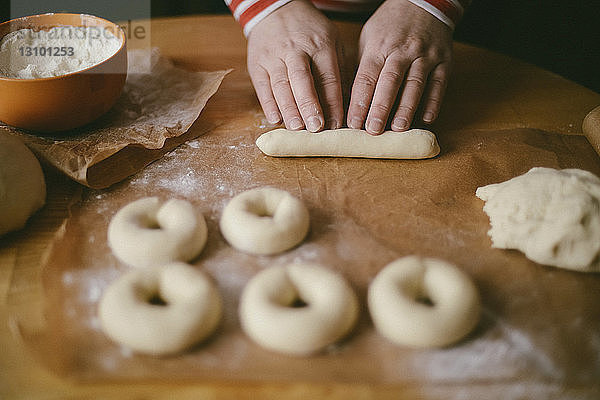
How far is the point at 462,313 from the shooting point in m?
0.97

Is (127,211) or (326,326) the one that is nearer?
(326,326)

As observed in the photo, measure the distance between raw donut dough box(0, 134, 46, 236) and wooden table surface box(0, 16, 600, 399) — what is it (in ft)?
0.17

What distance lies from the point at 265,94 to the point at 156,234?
Answer: 2.23 ft

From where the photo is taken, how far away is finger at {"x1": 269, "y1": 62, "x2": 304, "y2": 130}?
1503 millimetres

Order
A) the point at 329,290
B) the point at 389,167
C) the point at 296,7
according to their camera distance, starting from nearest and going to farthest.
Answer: the point at 329,290, the point at 389,167, the point at 296,7

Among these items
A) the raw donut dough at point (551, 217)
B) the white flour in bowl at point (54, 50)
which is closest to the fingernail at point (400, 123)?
the raw donut dough at point (551, 217)

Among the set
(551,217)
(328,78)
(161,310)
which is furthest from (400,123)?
(161,310)

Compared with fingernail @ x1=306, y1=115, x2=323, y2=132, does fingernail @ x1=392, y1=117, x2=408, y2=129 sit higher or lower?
higher

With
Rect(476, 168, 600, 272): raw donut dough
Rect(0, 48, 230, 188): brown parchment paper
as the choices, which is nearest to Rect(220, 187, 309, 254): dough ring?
Rect(0, 48, 230, 188): brown parchment paper

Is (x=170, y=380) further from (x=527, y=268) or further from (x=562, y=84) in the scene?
(x=562, y=84)

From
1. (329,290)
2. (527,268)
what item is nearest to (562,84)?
(527,268)

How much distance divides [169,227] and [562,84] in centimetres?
155

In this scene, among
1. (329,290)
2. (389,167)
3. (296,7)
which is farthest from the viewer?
(296,7)

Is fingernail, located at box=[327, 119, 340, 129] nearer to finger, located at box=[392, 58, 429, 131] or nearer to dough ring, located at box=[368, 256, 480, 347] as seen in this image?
finger, located at box=[392, 58, 429, 131]
